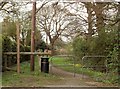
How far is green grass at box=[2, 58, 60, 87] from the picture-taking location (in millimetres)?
4255

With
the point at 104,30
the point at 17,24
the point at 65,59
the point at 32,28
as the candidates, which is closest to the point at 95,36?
the point at 104,30

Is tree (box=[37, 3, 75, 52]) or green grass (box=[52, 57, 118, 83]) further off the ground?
tree (box=[37, 3, 75, 52])

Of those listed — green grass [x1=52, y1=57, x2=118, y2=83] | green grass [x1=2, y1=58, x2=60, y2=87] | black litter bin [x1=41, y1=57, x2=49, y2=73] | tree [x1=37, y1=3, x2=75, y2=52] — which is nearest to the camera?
green grass [x1=2, y1=58, x2=60, y2=87]

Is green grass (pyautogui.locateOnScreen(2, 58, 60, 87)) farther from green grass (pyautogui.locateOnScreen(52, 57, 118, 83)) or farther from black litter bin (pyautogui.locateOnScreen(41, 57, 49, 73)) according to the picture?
green grass (pyautogui.locateOnScreen(52, 57, 118, 83))

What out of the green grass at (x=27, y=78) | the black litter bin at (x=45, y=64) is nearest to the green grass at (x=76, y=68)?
the black litter bin at (x=45, y=64)

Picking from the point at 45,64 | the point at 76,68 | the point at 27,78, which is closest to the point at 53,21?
the point at 45,64

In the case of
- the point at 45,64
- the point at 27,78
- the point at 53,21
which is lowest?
the point at 27,78

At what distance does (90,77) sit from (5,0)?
8.31 feet

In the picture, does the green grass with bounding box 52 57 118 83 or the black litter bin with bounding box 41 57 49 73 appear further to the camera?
the black litter bin with bounding box 41 57 49 73

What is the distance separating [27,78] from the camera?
493 centimetres

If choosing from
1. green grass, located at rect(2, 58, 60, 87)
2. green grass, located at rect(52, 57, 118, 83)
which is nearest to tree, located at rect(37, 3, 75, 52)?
green grass, located at rect(52, 57, 118, 83)

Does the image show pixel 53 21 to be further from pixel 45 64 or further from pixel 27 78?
pixel 27 78

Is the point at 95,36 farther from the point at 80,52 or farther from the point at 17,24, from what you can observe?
the point at 17,24

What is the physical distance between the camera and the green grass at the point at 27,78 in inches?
168
